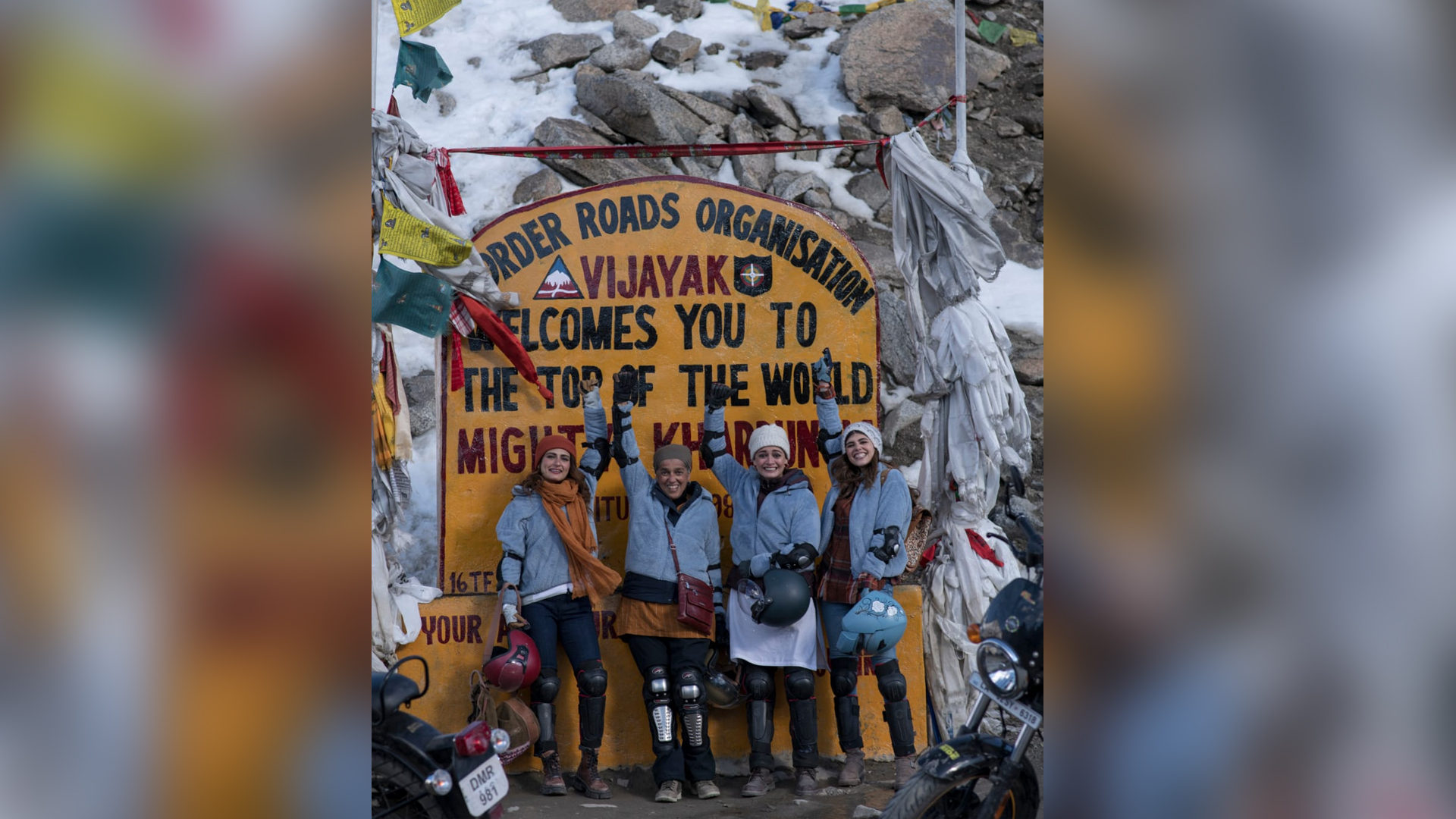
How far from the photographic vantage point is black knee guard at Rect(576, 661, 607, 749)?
6.47 m

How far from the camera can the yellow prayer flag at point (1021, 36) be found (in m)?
13.6

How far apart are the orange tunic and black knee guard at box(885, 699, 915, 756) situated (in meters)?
1.16

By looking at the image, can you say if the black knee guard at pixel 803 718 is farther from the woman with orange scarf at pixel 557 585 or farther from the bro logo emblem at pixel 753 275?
the bro logo emblem at pixel 753 275

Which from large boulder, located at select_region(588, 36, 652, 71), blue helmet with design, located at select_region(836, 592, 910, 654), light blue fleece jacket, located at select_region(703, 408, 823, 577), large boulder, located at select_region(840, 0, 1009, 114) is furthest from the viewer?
large boulder, located at select_region(588, 36, 652, 71)

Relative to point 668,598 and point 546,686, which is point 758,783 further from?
point 546,686

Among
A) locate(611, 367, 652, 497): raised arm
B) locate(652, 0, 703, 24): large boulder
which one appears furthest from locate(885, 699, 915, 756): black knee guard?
locate(652, 0, 703, 24): large boulder

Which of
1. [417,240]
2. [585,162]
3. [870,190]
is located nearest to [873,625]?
[417,240]

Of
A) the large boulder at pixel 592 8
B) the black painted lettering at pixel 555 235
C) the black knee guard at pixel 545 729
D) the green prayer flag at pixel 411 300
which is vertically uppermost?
the large boulder at pixel 592 8

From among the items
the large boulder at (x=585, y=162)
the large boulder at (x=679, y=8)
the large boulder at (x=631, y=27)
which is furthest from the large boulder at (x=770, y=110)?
the large boulder at (x=679, y=8)

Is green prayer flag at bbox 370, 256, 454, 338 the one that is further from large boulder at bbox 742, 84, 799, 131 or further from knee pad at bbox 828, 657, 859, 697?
large boulder at bbox 742, 84, 799, 131

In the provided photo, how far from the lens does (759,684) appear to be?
6.54 metres

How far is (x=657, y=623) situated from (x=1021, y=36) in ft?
33.0
